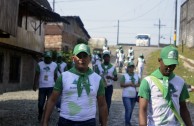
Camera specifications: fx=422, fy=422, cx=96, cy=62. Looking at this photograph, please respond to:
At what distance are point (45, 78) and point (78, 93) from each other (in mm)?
Answer: 5976

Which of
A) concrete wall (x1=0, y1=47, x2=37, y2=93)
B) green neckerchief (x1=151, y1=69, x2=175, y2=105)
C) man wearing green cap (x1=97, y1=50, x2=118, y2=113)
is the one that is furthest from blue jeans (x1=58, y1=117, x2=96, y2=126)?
concrete wall (x1=0, y1=47, x2=37, y2=93)

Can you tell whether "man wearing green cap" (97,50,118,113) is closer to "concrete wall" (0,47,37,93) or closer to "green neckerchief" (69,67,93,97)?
"green neckerchief" (69,67,93,97)

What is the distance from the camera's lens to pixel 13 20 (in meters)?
14.0

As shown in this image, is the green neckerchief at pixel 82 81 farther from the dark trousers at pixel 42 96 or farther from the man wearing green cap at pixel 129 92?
the dark trousers at pixel 42 96

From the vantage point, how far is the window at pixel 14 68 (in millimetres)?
22703

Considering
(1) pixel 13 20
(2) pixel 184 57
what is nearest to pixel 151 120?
(1) pixel 13 20

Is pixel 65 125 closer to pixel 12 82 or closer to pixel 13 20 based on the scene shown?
pixel 13 20

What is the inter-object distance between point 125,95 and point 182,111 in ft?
16.7

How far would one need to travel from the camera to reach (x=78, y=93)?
479 centimetres

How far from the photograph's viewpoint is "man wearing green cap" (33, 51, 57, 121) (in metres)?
10.6

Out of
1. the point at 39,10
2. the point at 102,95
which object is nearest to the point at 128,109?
the point at 102,95

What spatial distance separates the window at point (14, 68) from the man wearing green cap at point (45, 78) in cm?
1217

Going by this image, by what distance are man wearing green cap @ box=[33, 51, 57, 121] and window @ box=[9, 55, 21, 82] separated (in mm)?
12166

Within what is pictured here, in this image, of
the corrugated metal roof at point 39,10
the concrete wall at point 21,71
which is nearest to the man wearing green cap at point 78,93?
the corrugated metal roof at point 39,10
